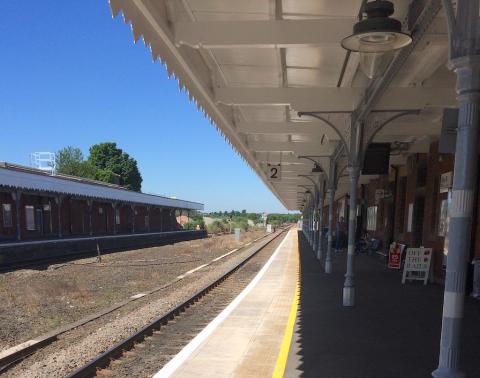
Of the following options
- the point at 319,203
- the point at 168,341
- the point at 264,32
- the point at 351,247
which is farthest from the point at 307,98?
the point at 319,203

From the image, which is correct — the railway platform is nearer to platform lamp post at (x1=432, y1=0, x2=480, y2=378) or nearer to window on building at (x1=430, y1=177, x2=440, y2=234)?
window on building at (x1=430, y1=177, x2=440, y2=234)

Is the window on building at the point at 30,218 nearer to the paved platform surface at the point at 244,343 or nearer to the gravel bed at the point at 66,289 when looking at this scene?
the gravel bed at the point at 66,289

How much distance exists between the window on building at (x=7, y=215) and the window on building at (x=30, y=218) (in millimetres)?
1525

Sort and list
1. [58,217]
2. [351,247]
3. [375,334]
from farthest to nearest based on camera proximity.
Answer: 1. [58,217]
2. [351,247]
3. [375,334]

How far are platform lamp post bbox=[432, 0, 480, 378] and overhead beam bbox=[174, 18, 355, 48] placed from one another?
7.45ft

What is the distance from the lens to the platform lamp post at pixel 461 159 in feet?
8.94

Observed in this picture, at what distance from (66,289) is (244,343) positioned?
925 centimetres

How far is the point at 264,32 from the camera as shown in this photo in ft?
16.5

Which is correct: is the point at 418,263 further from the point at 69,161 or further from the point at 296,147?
the point at 69,161

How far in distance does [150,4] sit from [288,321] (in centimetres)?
592

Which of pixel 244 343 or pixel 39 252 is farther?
pixel 39 252

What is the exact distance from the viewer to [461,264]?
9.51ft

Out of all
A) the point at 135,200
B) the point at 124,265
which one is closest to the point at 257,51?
the point at 124,265

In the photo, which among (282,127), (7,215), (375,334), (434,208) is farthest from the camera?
(7,215)
